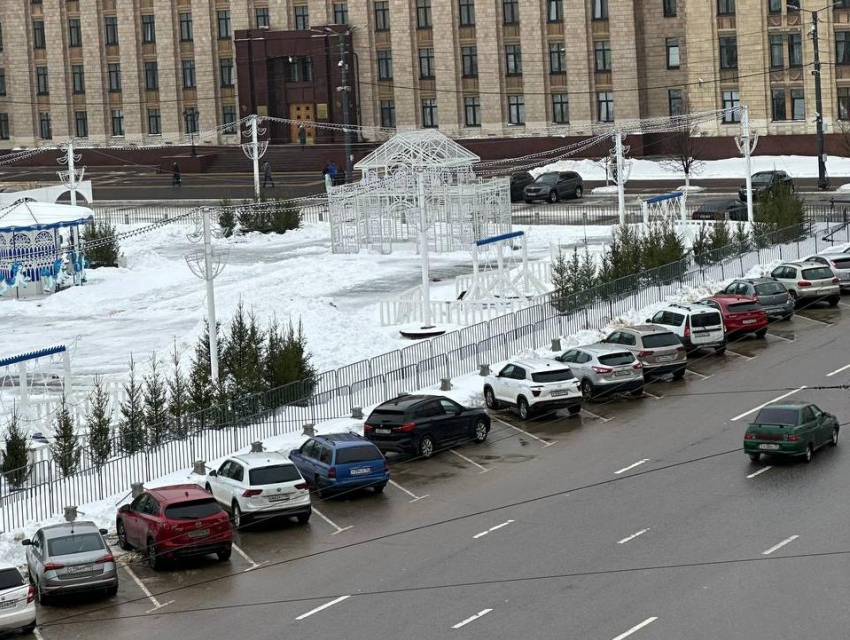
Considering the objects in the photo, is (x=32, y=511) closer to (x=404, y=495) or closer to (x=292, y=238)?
(x=404, y=495)

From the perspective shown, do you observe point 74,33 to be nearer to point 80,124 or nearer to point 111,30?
point 111,30

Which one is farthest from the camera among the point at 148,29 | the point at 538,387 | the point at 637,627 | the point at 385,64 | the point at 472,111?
the point at 148,29

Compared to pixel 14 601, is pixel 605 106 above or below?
above

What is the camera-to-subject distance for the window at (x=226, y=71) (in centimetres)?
10700

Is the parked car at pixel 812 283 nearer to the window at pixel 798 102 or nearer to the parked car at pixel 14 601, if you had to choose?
the parked car at pixel 14 601

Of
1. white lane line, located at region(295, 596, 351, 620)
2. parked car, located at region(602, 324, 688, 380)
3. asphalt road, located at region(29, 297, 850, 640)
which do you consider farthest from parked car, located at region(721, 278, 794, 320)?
white lane line, located at region(295, 596, 351, 620)

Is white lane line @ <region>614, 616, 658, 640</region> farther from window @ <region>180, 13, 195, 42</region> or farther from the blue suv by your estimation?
window @ <region>180, 13, 195, 42</region>

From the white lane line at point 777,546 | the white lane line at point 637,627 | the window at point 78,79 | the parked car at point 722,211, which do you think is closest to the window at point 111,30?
the window at point 78,79

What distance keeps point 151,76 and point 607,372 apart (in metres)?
73.7

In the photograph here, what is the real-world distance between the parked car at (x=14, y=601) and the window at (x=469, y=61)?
253 ft

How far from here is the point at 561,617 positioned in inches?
989

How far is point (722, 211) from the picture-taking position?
70625 mm

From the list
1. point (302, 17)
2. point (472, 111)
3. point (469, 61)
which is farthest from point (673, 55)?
point (302, 17)

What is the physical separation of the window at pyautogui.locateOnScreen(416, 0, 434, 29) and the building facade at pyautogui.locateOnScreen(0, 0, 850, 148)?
0.06m
